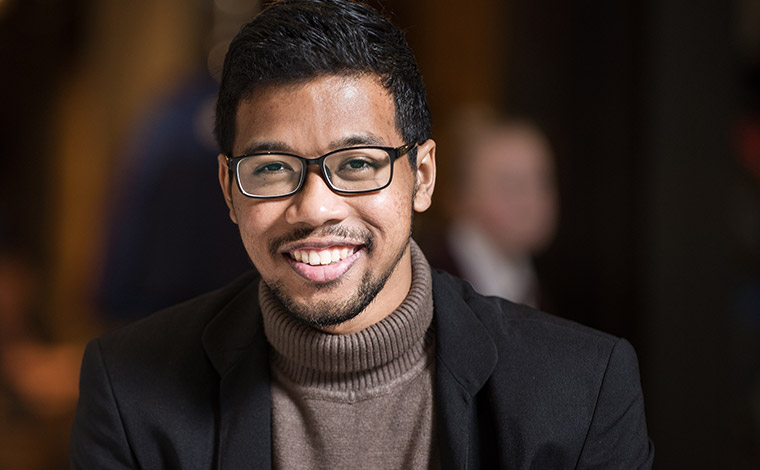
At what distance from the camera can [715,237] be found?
79.9 inches

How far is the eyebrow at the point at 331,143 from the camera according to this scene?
3.06 feet

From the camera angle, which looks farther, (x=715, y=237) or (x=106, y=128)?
(x=106, y=128)

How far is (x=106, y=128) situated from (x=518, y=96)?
127 centimetres

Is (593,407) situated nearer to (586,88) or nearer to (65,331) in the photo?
(586,88)

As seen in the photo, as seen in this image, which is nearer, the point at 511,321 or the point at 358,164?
the point at 358,164

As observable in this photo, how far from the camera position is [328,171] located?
938 millimetres

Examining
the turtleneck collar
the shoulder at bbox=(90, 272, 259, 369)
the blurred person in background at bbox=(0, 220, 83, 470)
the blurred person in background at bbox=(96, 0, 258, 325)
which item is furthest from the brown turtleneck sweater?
the blurred person in background at bbox=(0, 220, 83, 470)

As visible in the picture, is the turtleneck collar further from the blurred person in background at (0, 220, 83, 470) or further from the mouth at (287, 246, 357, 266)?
the blurred person in background at (0, 220, 83, 470)

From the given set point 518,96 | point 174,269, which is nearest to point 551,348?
point 174,269

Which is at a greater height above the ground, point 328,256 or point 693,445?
point 328,256

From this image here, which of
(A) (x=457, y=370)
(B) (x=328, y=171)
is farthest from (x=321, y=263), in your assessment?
(A) (x=457, y=370)

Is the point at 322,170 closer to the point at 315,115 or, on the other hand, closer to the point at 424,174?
the point at 315,115

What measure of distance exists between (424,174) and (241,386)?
36 cm

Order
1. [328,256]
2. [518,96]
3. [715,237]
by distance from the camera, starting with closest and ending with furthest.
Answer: [328,256], [715,237], [518,96]
